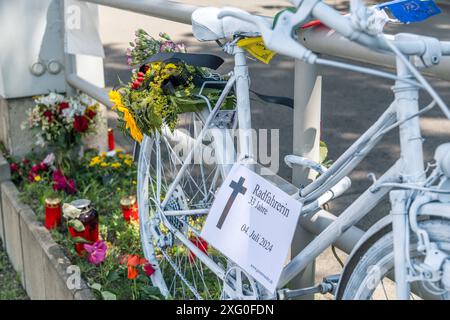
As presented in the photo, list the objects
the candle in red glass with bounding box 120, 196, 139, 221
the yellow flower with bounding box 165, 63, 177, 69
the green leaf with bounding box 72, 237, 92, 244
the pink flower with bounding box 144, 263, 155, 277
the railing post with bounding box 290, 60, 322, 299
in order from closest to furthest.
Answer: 1. the railing post with bounding box 290, 60, 322, 299
2. the yellow flower with bounding box 165, 63, 177, 69
3. the pink flower with bounding box 144, 263, 155, 277
4. the green leaf with bounding box 72, 237, 92, 244
5. the candle in red glass with bounding box 120, 196, 139, 221

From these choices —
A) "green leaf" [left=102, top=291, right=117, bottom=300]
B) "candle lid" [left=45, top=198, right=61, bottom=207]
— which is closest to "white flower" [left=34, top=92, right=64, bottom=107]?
"candle lid" [left=45, top=198, right=61, bottom=207]

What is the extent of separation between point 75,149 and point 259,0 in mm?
8196

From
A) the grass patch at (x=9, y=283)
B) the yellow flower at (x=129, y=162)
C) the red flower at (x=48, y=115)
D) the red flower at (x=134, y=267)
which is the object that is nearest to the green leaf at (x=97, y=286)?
the red flower at (x=134, y=267)

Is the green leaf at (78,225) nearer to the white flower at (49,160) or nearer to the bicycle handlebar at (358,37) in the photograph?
the white flower at (49,160)

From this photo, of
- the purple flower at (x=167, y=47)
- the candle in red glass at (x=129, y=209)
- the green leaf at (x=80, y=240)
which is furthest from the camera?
the candle in red glass at (x=129, y=209)

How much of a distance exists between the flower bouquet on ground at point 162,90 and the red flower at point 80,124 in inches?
63.6

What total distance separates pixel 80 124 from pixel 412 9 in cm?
269

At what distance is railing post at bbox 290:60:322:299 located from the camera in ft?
7.14

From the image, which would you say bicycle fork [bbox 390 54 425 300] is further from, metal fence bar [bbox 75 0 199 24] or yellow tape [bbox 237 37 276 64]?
metal fence bar [bbox 75 0 199 24]

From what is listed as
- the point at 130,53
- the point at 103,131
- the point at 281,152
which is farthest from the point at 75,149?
the point at 130,53

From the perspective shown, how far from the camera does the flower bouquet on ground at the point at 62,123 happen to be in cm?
406

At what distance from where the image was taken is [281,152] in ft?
14.9

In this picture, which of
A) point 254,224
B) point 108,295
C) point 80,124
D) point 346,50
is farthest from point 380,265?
point 80,124

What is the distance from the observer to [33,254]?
346 cm
